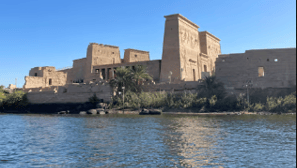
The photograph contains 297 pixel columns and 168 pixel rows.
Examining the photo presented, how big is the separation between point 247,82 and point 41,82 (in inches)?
1316

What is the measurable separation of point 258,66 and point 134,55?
2460cm

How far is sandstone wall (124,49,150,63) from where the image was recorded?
5009cm

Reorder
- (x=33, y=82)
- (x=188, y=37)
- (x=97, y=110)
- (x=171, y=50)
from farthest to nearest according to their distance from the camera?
(x=33, y=82), (x=188, y=37), (x=171, y=50), (x=97, y=110)

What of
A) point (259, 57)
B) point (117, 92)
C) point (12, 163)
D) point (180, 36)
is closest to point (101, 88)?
point (117, 92)

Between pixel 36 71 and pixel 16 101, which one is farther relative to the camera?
pixel 36 71

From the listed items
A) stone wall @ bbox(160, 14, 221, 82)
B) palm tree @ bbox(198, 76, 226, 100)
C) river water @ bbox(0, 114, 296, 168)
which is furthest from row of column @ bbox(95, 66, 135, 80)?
river water @ bbox(0, 114, 296, 168)

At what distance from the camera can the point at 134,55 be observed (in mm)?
50875

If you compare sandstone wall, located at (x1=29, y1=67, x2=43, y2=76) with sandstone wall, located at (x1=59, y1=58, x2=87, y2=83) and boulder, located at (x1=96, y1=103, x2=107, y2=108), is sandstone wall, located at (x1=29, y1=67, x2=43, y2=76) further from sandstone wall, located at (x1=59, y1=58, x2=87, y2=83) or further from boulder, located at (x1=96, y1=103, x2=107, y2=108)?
boulder, located at (x1=96, y1=103, x2=107, y2=108)

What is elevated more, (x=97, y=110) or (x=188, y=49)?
A: (x=188, y=49)

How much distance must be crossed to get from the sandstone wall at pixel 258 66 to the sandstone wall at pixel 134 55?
20164 mm

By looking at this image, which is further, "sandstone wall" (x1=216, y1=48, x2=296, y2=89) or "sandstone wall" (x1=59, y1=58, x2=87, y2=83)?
"sandstone wall" (x1=59, y1=58, x2=87, y2=83)

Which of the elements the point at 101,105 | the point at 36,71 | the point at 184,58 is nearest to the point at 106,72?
the point at 101,105

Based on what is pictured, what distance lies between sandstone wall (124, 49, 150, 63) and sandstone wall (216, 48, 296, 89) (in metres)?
20.2

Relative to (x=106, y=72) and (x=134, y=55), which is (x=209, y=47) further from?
(x=106, y=72)
